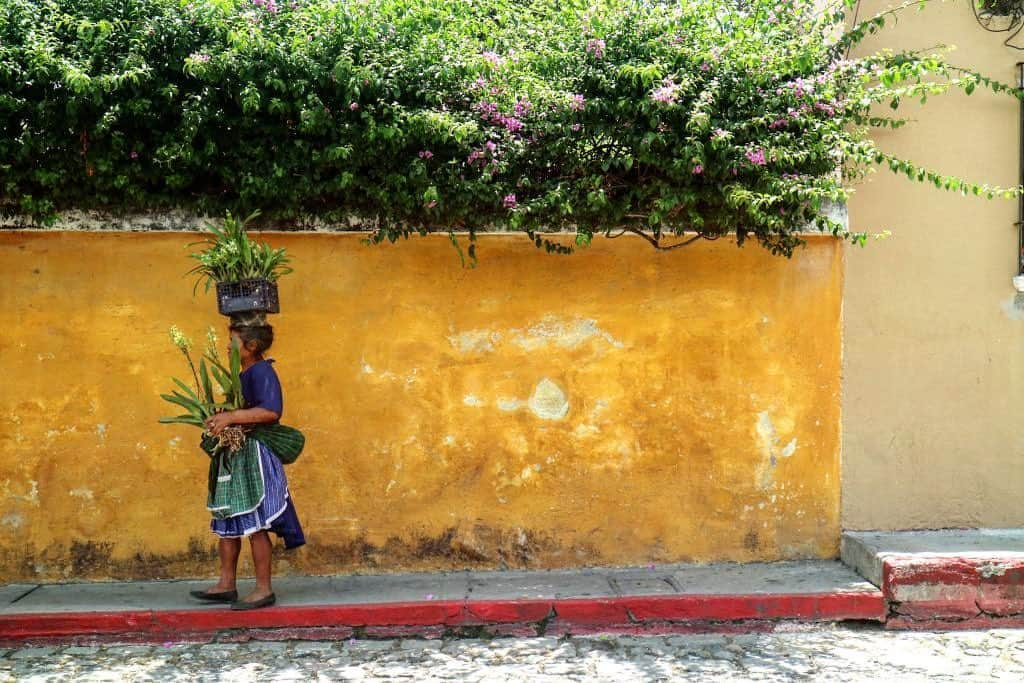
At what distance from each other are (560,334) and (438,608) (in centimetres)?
182

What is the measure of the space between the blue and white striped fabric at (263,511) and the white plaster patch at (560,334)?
5.59ft

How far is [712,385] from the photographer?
241 inches

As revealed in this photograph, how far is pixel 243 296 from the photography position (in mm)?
5074

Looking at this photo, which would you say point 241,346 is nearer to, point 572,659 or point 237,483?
point 237,483

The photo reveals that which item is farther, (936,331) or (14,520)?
(936,331)

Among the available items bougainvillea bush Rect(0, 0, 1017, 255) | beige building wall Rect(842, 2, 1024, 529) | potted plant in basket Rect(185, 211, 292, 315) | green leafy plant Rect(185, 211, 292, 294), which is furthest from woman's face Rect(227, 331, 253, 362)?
beige building wall Rect(842, 2, 1024, 529)

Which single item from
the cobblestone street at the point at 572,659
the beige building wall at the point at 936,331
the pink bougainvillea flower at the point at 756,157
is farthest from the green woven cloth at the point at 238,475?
the beige building wall at the point at 936,331

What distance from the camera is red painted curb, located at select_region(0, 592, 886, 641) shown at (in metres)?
5.13

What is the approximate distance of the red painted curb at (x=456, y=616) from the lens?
16.8 ft

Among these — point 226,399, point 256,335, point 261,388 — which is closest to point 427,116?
point 256,335

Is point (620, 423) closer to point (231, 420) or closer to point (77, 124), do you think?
point (231, 420)

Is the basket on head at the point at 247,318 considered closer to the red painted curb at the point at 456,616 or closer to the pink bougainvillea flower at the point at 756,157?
the red painted curb at the point at 456,616

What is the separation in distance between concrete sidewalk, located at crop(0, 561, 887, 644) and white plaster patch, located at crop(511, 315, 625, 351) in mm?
1430

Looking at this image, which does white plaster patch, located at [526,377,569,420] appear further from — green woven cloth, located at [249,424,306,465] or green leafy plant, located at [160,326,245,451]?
green leafy plant, located at [160,326,245,451]
